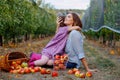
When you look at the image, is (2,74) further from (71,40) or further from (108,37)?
(108,37)

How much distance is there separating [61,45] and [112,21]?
718cm

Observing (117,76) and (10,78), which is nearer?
(10,78)

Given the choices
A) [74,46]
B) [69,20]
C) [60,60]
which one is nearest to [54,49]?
[60,60]

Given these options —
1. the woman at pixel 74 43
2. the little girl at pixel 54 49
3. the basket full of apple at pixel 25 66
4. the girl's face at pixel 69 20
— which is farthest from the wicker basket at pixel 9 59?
the girl's face at pixel 69 20

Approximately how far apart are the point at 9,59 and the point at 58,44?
101 cm

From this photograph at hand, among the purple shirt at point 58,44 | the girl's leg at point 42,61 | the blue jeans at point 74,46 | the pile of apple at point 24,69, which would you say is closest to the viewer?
the pile of apple at point 24,69

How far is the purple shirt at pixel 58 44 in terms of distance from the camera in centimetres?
696

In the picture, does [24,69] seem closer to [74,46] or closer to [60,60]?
[60,60]

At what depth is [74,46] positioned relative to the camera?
6762 mm

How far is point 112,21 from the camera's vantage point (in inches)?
545

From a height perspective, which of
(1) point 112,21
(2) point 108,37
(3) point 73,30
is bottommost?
(2) point 108,37

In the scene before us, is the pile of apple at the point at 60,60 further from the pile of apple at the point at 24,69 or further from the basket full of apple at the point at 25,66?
the pile of apple at the point at 24,69

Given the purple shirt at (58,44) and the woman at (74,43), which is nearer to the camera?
the woman at (74,43)

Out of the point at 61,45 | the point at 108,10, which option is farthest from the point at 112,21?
the point at 61,45
